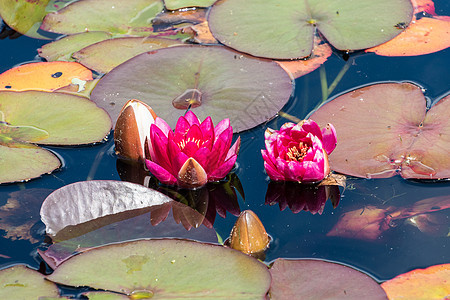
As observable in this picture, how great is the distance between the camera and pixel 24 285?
2375mm

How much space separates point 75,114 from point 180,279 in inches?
57.7

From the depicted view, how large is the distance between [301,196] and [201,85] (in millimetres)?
1086

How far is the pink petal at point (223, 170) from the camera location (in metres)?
2.86

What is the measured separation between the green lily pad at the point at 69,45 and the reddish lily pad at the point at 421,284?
2.76 meters

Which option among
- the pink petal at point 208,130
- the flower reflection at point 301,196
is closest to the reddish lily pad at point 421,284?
the flower reflection at point 301,196

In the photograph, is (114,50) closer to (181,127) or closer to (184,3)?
(184,3)

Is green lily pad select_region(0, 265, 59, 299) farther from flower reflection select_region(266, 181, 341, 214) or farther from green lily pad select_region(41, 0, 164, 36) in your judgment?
green lily pad select_region(41, 0, 164, 36)

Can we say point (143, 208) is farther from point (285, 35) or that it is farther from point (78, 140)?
point (285, 35)

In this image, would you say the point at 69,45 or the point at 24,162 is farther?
the point at 69,45

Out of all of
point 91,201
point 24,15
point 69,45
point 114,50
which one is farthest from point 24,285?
point 24,15

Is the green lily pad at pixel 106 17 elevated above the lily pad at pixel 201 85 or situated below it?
above

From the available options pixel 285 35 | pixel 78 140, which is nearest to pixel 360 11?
pixel 285 35

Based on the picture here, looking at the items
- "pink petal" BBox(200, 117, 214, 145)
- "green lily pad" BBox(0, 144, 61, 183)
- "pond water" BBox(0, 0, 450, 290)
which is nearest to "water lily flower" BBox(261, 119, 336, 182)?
"pond water" BBox(0, 0, 450, 290)

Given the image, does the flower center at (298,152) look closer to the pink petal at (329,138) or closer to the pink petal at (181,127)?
the pink petal at (329,138)
